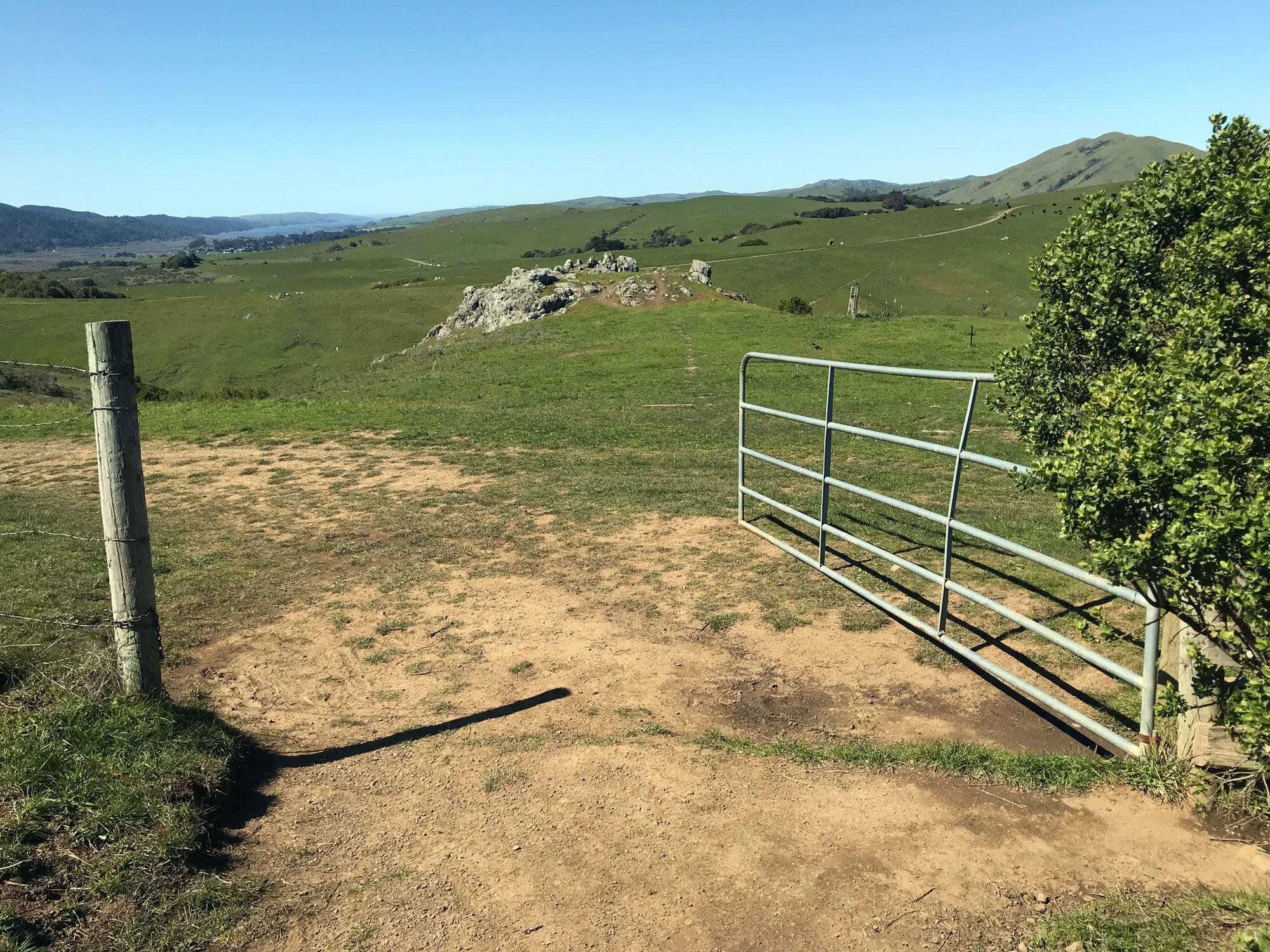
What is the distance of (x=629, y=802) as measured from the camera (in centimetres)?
428

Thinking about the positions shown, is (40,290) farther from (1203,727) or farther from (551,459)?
(1203,727)

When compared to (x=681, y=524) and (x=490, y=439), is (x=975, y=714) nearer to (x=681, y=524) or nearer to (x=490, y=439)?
(x=681, y=524)

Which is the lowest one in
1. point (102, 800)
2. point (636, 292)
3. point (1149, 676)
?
point (102, 800)

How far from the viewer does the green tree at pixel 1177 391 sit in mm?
2922

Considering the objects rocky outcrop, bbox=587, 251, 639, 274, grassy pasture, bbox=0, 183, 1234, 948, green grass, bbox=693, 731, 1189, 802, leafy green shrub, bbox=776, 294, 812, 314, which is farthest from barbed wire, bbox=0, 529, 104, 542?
rocky outcrop, bbox=587, 251, 639, 274

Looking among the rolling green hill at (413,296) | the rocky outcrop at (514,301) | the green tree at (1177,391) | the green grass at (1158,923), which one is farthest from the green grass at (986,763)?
the rocky outcrop at (514,301)

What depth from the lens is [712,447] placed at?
14.8 m

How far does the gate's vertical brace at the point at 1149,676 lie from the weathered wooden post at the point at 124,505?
18.5 feet

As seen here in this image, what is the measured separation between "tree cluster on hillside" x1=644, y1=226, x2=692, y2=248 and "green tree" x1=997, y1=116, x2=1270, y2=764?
125m

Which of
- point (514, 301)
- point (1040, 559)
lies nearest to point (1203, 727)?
point (1040, 559)

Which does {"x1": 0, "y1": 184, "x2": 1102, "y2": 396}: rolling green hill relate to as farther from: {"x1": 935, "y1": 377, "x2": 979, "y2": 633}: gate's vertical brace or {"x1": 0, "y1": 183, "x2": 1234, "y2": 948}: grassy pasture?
{"x1": 935, "y1": 377, "x2": 979, "y2": 633}: gate's vertical brace

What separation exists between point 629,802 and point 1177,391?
3.30 metres

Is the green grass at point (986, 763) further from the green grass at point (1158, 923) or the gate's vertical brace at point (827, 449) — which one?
the gate's vertical brace at point (827, 449)

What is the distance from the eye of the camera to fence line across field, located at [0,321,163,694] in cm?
456
